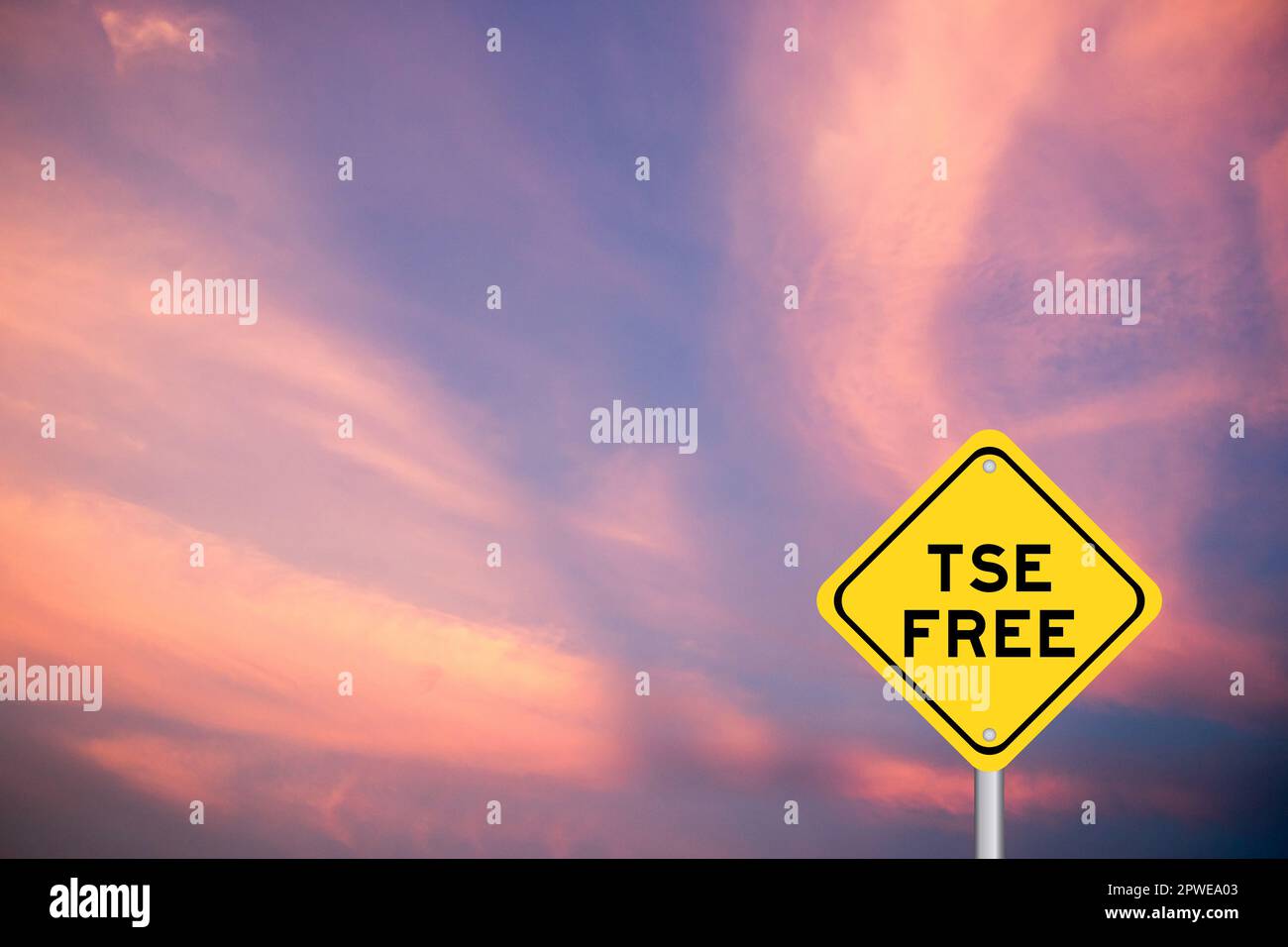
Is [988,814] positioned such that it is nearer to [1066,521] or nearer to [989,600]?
[989,600]

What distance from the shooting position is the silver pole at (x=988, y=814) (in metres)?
3.73

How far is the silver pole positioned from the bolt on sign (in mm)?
74

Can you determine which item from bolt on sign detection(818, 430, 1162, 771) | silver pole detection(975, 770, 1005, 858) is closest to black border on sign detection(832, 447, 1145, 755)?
bolt on sign detection(818, 430, 1162, 771)

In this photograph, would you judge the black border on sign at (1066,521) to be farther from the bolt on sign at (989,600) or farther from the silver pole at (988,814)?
the silver pole at (988,814)

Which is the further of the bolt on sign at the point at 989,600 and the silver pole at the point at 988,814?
the bolt on sign at the point at 989,600

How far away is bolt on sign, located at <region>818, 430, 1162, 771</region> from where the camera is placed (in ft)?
12.9

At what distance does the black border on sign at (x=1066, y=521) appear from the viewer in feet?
12.8

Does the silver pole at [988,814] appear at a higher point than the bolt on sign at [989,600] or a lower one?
lower

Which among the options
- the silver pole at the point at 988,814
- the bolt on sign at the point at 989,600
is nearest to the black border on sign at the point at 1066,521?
the bolt on sign at the point at 989,600

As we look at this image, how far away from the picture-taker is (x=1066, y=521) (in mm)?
4031

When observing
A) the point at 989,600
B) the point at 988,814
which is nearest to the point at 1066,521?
the point at 989,600
